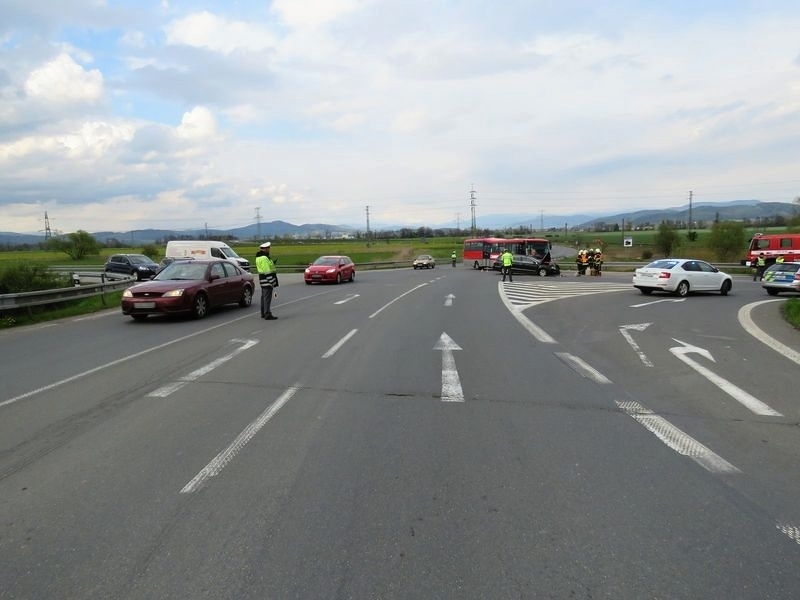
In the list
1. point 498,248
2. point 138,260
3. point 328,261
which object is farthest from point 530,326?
point 498,248

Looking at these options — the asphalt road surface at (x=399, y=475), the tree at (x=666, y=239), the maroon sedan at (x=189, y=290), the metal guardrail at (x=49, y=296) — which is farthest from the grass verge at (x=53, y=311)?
the tree at (x=666, y=239)

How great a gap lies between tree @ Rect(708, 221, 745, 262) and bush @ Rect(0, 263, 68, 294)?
5632 cm

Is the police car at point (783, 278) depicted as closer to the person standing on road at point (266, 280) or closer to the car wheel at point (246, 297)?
the person standing on road at point (266, 280)

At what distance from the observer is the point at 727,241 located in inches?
2201

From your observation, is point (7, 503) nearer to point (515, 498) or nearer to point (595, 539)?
point (515, 498)

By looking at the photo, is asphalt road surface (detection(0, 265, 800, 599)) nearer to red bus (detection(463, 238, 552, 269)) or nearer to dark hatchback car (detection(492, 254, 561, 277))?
dark hatchback car (detection(492, 254, 561, 277))

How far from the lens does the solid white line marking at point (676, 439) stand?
4762 millimetres

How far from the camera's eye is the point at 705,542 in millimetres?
3482

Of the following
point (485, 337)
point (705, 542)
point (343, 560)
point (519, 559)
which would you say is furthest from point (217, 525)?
point (485, 337)

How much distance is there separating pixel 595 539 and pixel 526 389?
387 cm

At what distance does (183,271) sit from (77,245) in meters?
65.3

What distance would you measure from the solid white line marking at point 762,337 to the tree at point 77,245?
2904 inches

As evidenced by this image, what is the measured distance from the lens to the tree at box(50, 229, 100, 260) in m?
71.3

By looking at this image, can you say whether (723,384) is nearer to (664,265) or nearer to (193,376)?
(193,376)
